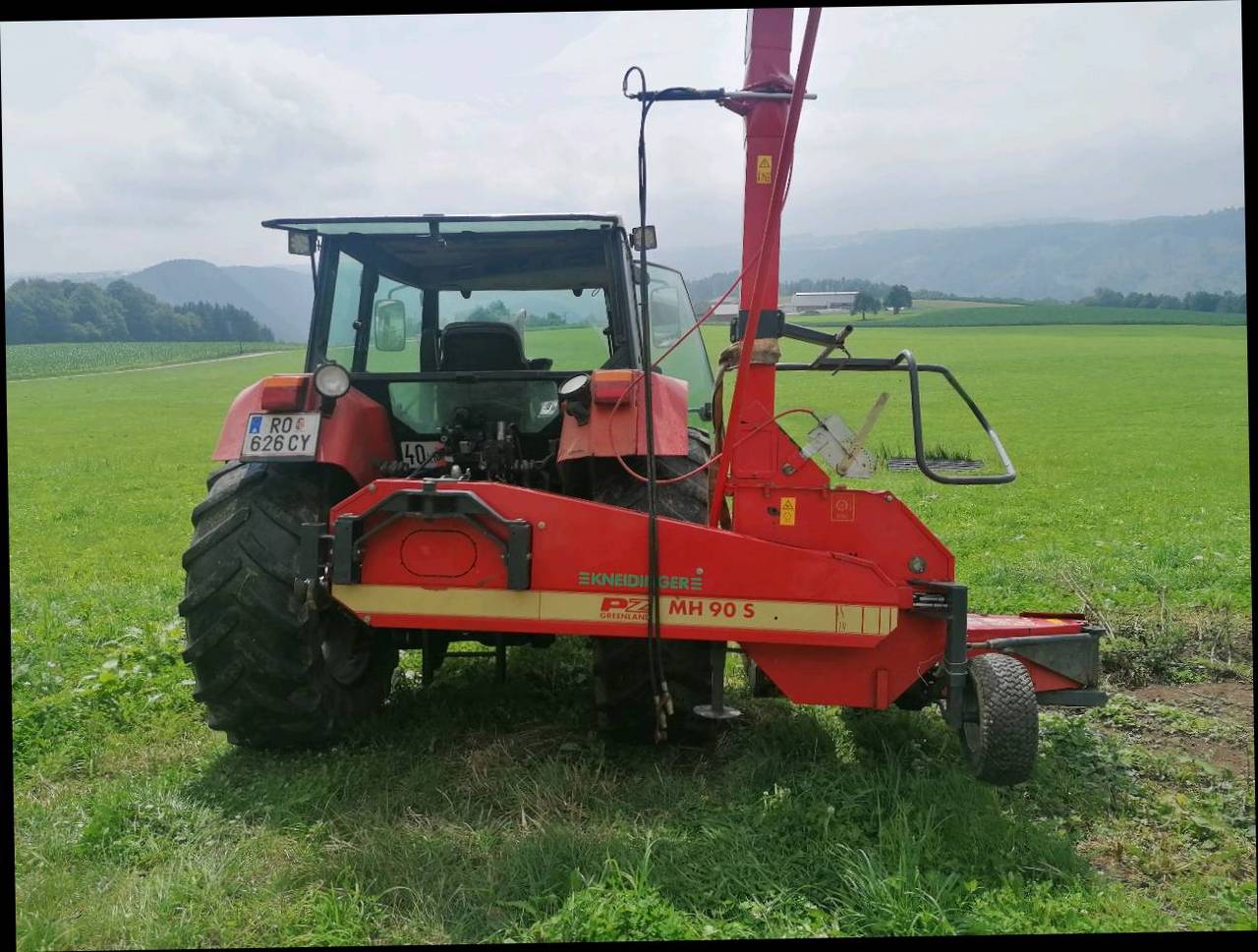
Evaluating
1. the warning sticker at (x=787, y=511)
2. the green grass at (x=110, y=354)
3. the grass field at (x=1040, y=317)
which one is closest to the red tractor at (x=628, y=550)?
the warning sticker at (x=787, y=511)

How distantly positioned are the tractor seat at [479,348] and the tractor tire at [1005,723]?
2324 mm

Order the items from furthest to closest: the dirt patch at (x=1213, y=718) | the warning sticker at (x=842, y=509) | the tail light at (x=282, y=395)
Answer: the dirt patch at (x=1213, y=718), the tail light at (x=282, y=395), the warning sticker at (x=842, y=509)

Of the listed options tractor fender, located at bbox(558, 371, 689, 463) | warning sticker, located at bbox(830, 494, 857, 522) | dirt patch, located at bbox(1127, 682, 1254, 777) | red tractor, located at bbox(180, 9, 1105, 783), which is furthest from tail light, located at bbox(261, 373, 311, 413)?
dirt patch, located at bbox(1127, 682, 1254, 777)

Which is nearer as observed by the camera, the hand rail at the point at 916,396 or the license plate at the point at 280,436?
the hand rail at the point at 916,396

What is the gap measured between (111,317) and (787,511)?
2504 inches

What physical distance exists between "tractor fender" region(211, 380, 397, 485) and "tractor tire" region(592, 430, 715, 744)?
0.95 metres

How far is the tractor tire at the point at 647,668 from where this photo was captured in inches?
140

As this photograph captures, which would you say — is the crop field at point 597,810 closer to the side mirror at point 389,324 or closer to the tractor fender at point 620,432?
the tractor fender at point 620,432

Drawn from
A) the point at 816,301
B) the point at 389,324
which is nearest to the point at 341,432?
the point at 389,324

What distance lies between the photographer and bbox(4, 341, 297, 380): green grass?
4709cm

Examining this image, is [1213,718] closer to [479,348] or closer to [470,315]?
[479,348]

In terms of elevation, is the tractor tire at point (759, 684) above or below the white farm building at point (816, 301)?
below

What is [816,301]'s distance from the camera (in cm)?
353

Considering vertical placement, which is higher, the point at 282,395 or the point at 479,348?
the point at 479,348
